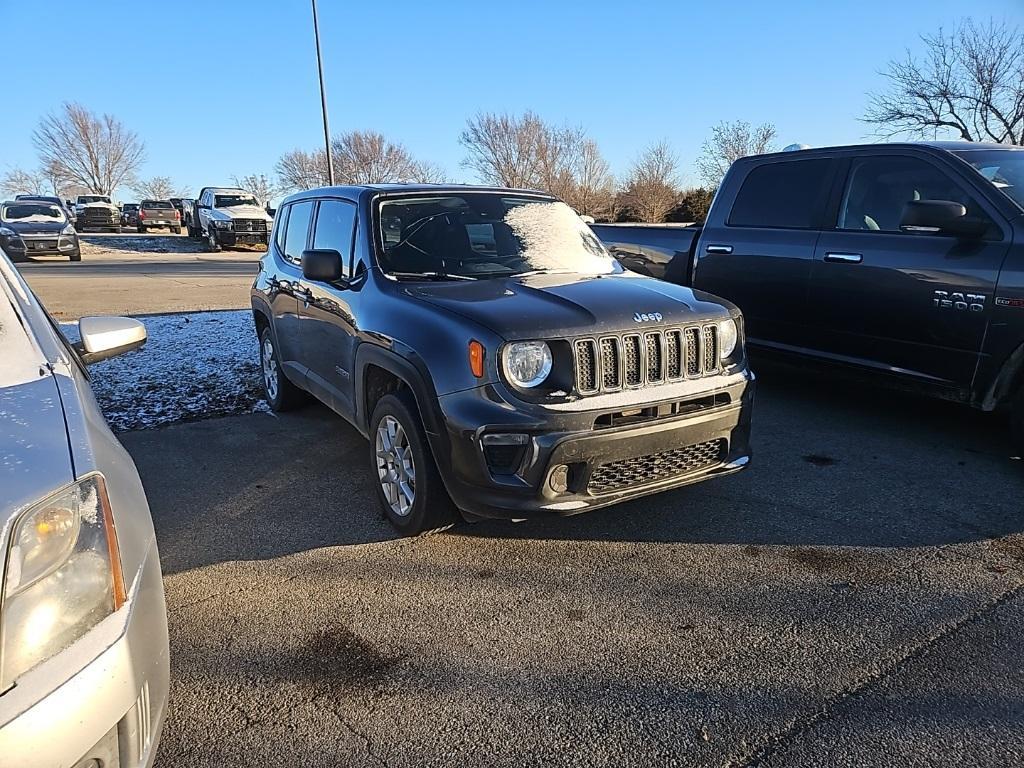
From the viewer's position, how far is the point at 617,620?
288 centimetres

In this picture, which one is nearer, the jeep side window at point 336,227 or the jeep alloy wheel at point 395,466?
the jeep alloy wheel at point 395,466

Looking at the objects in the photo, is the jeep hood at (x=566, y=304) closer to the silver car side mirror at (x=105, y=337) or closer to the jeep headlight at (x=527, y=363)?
the jeep headlight at (x=527, y=363)

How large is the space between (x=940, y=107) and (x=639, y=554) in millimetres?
31291

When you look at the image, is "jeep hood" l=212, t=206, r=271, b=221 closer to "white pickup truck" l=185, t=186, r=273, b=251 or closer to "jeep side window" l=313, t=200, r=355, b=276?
"white pickup truck" l=185, t=186, r=273, b=251

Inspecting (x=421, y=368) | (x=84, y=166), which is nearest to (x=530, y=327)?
(x=421, y=368)

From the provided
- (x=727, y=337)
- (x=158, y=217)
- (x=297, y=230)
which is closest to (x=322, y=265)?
(x=297, y=230)

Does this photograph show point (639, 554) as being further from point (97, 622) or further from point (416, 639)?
point (97, 622)

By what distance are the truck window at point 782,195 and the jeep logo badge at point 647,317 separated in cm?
284

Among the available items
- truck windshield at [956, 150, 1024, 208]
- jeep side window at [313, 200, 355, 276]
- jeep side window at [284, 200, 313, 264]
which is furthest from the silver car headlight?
truck windshield at [956, 150, 1024, 208]

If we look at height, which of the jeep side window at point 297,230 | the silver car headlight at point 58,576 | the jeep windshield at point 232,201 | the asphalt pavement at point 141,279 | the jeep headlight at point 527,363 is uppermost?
the jeep windshield at point 232,201

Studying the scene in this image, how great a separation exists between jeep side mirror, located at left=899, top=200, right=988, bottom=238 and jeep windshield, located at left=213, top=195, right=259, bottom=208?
27.2 meters

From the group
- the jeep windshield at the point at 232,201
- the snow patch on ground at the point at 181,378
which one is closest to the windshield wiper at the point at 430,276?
the snow patch on ground at the point at 181,378

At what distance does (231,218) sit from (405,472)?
2554 cm

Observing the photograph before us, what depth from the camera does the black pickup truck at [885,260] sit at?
4.34m
